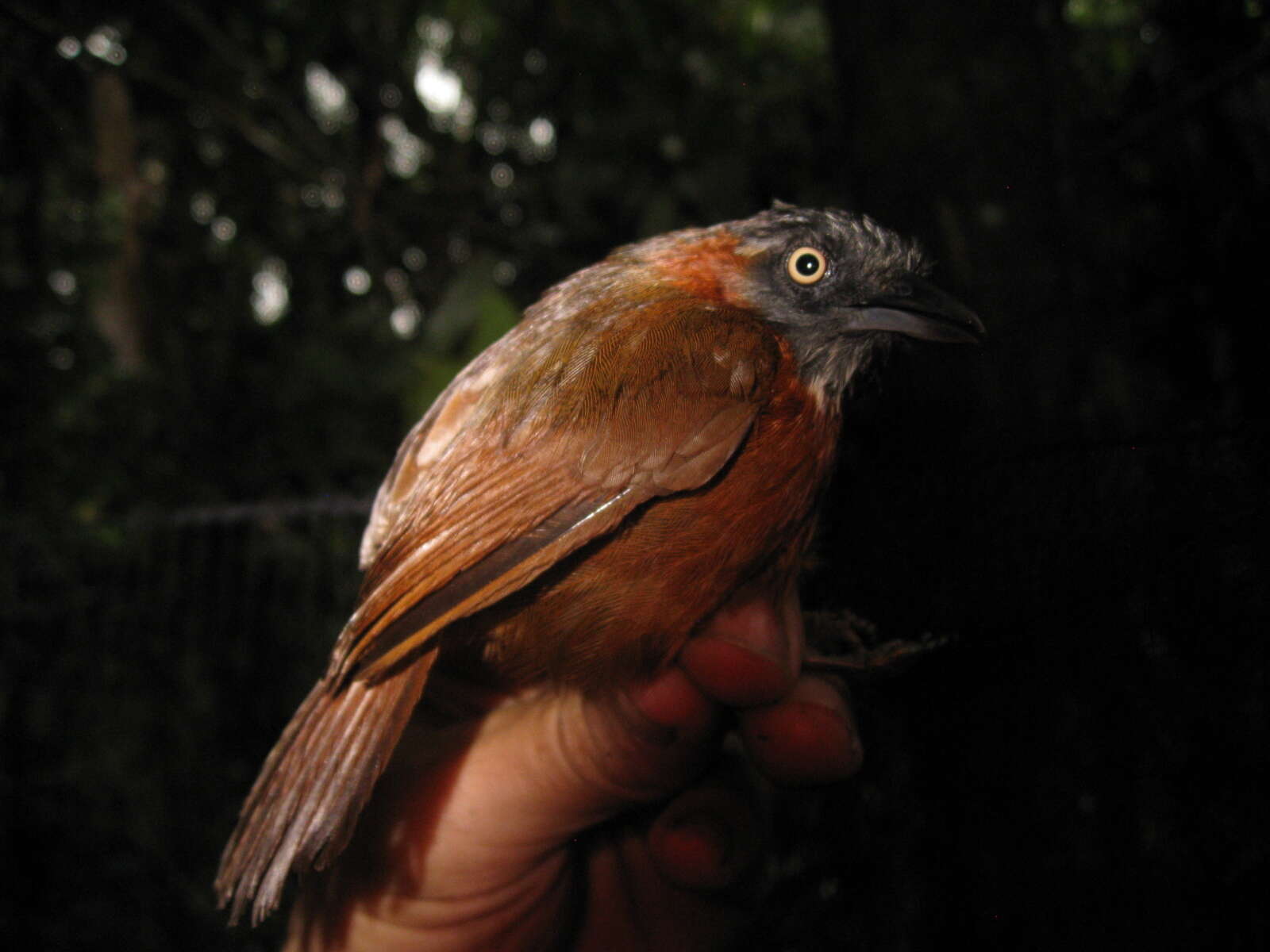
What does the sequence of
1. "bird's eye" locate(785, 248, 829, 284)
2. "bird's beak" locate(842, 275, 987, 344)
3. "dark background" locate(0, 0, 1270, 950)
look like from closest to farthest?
1. "dark background" locate(0, 0, 1270, 950)
2. "bird's beak" locate(842, 275, 987, 344)
3. "bird's eye" locate(785, 248, 829, 284)

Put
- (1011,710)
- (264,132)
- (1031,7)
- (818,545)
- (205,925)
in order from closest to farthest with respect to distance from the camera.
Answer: (1011,710) < (818,545) < (1031,7) < (205,925) < (264,132)

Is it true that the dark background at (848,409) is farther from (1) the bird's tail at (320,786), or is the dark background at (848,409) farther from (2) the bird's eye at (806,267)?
(1) the bird's tail at (320,786)

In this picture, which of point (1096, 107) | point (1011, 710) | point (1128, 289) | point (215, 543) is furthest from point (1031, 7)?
point (215, 543)

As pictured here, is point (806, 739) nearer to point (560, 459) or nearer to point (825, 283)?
point (560, 459)

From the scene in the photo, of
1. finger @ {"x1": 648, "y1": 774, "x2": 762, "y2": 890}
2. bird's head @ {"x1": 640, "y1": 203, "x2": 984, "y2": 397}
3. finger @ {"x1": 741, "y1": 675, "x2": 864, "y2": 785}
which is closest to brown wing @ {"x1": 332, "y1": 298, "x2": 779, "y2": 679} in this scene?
bird's head @ {"x1": 640, "y1": 203, "x2": 984, "y2": 397}

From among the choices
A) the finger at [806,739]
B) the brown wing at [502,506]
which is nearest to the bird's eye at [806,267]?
the brown wing at [502,506]

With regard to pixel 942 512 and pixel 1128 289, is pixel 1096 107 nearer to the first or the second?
pixel 1128 289

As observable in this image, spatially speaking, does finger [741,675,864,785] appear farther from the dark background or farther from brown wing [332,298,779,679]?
brown wing [332,298,779,679]
